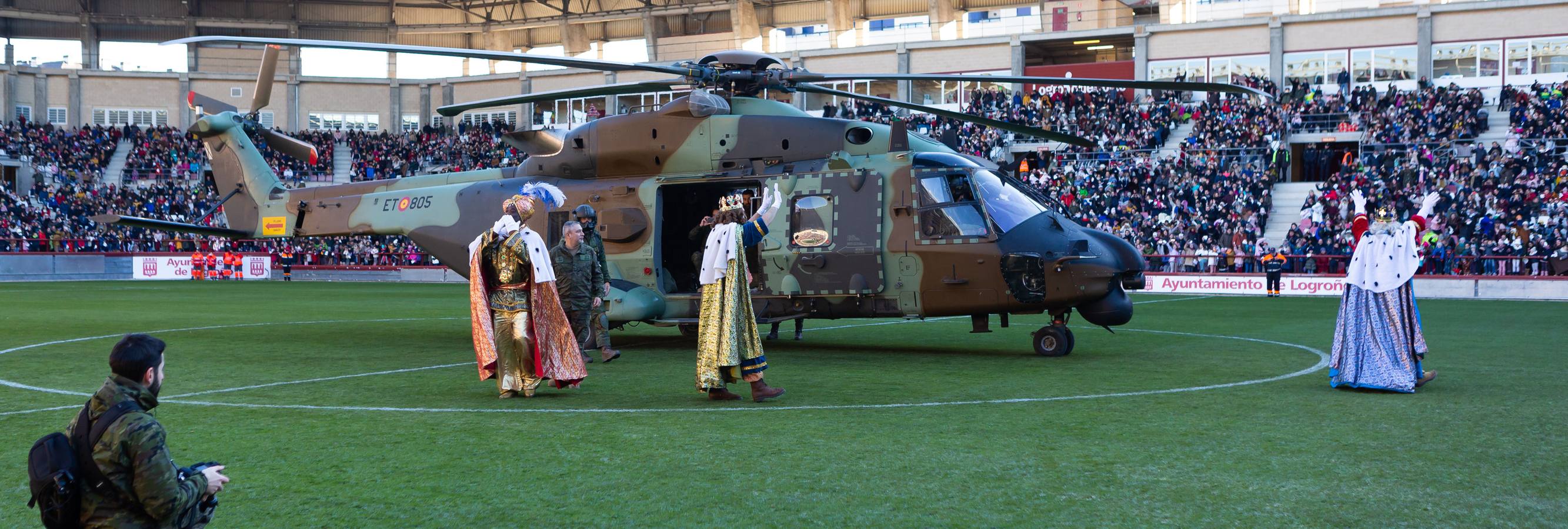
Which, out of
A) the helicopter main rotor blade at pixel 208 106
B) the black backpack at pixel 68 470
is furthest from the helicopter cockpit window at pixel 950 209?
the helicopter main rotor blade at pixel 208 106

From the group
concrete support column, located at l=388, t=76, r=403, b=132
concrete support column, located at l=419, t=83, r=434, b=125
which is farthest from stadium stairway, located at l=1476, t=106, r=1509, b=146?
concrete support column, located at l=388, t=76, r=403, b=132

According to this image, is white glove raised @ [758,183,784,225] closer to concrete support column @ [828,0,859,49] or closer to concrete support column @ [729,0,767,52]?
concrete support column @ [828,0,859,49]

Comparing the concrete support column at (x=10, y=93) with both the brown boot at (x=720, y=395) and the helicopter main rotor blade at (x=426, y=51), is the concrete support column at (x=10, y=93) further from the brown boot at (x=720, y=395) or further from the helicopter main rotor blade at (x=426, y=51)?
the brown boot at (x=720, y=395)

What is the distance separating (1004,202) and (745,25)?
4425cm

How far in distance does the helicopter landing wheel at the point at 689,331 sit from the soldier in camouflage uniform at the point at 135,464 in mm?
11594

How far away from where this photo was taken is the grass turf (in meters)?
5.43

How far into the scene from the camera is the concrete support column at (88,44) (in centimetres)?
5838

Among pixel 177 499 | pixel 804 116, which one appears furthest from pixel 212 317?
pixel 177 499

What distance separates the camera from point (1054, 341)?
1334 cm

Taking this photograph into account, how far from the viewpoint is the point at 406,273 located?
40656 mm

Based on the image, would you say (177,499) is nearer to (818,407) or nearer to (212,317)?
(818,407)

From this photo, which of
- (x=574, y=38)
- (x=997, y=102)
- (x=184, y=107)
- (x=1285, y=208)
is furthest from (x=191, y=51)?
(x=1285, y=208)

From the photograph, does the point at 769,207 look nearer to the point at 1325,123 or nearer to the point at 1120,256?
the point at 1120,256

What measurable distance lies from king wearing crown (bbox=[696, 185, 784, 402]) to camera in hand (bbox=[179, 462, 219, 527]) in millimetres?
5217
